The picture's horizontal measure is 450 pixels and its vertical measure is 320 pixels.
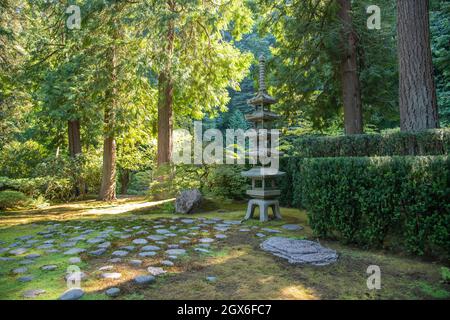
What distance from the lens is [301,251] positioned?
4301 mm

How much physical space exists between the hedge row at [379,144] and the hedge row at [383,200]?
77 cm

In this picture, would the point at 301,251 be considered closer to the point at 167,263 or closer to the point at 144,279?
the point at 167,263

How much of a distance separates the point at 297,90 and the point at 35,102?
10.3 metres

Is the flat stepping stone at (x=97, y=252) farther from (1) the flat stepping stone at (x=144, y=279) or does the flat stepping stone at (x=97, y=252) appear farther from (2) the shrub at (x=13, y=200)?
(2) the shrub at (x=13, y=200)

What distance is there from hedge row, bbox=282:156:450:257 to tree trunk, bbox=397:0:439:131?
168 cm

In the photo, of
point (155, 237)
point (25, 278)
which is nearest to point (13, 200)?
point (155, 237)

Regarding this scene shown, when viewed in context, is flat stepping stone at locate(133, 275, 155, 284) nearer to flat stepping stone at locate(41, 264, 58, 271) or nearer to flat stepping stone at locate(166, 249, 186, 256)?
flat stepping stone at locate(166, 249, 186, 256)

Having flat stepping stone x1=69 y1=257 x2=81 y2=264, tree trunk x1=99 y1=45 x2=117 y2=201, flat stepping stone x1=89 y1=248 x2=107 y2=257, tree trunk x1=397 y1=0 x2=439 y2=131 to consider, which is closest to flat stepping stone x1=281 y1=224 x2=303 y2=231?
tree trunk x1=397 y1=0 x2=439 y2=131

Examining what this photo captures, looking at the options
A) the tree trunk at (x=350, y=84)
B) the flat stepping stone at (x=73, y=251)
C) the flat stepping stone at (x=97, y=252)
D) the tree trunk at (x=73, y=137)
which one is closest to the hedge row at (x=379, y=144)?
the tree trunk at (x=350, y=84)

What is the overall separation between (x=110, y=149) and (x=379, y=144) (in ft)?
28.0

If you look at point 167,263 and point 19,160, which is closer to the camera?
point 167,263

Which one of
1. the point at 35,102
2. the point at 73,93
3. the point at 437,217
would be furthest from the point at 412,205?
the point at 35,102
